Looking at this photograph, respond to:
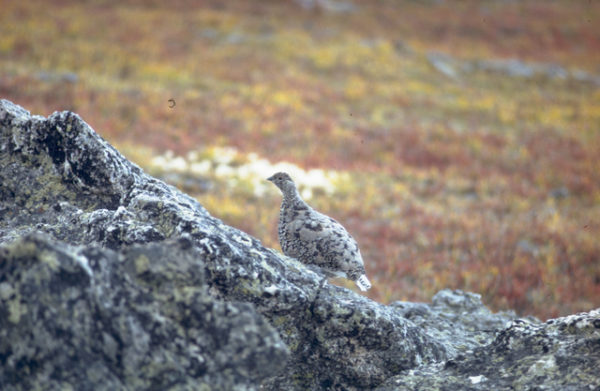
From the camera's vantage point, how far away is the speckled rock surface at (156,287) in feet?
9.98

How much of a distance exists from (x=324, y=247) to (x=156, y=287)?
2679 millimetres

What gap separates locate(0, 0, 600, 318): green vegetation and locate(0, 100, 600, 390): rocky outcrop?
18.1 ft

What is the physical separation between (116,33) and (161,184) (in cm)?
2793

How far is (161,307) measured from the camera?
3.25 metres

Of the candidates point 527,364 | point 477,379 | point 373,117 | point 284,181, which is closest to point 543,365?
point 527,364

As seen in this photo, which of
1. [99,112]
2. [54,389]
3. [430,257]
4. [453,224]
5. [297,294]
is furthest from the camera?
[99,112]

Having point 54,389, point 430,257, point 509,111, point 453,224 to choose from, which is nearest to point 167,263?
point 54,389

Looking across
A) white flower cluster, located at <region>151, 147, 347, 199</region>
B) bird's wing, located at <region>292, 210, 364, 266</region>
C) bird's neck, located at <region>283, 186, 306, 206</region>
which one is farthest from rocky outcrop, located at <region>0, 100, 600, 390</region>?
white flower cluster, located at <region>151, 147, 347, 199</region>

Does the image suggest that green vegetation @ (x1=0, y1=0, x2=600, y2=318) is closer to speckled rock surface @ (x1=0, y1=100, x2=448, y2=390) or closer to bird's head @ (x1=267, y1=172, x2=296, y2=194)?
bird's head @ (x1=267, y1=172, x2=296, y2=194)

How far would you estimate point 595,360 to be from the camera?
3824 mm

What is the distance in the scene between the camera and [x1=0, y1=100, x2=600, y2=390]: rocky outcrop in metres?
3.00

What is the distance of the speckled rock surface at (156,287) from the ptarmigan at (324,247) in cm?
77

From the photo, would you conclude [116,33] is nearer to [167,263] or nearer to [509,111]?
[509,111]

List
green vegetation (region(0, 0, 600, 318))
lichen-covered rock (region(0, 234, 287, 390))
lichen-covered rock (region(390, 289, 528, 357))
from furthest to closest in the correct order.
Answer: green vegetation (region(0, 0, 600, 318))
lichen-covered rock (region(390, 289, 528, 357))
lichen-covered rock (region(0, 234, 287, 390))
